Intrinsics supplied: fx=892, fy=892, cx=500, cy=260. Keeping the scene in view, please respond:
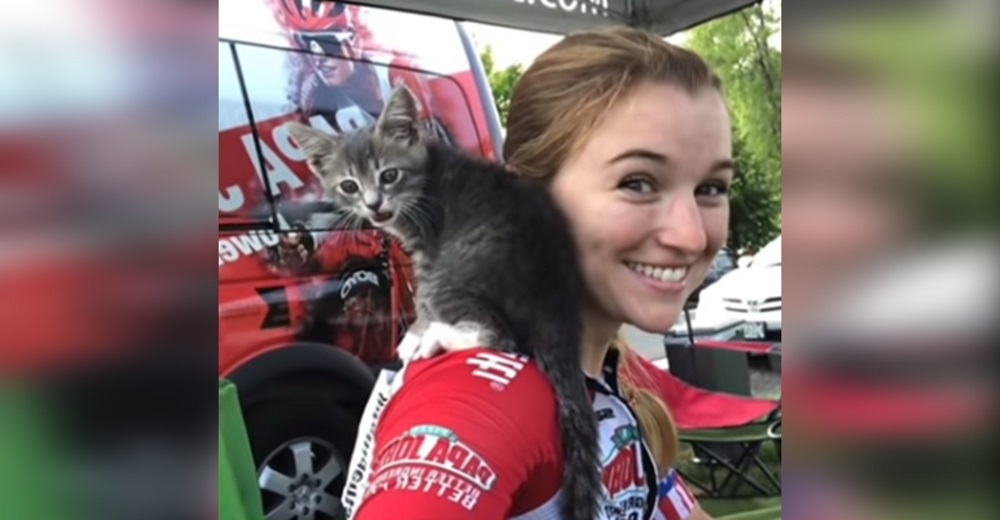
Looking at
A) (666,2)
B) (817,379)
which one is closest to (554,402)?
(817,379)

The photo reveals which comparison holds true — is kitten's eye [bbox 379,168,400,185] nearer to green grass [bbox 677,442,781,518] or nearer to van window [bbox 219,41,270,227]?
van window [bbox 219,41,270,227]

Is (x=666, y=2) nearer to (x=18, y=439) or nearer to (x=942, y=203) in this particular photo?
(x=942, y=203)

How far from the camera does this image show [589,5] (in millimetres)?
1625

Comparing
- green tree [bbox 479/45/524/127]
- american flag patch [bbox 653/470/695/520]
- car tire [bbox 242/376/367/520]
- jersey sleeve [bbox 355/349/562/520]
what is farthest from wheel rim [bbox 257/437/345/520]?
jersey sleeve [bbox 355/349/562/520]

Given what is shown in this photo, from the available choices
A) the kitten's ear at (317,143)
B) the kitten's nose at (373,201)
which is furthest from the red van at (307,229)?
the kitten's nose at (373,201)

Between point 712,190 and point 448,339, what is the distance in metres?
0.30

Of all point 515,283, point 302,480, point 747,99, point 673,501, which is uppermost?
point 747,99

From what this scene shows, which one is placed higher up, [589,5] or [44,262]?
[589,5]

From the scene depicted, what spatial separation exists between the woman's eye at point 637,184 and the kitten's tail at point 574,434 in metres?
0.16

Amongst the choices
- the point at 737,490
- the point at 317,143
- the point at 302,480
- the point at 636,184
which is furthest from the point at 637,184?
the point at 737,490

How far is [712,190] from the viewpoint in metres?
0.90

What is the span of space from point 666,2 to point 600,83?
790 millimetres

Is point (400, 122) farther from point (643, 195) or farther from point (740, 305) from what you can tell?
point (740, 305)

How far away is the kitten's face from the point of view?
1.04 meters
